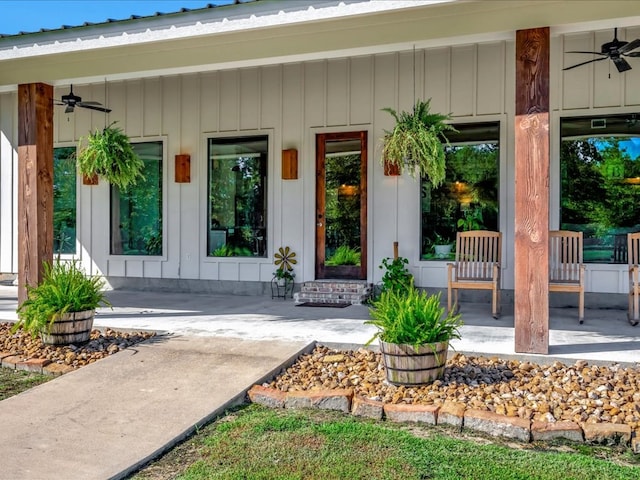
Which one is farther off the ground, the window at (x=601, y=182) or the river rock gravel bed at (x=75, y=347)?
the window at (x=601, y=182)

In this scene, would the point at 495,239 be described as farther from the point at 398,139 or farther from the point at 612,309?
the point at 398,139

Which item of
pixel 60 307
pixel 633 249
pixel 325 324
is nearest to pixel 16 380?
pixel 60 307

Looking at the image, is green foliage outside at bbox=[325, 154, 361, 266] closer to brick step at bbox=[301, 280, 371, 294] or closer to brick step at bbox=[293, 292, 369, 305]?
brick step at bbox=[301, 280, 371, 294]

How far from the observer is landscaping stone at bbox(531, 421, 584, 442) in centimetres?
279

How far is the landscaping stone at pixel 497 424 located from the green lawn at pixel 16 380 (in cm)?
292

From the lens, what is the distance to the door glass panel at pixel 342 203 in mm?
7137

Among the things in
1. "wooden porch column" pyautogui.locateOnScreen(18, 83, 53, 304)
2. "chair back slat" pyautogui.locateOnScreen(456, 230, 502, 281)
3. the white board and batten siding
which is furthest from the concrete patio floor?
the white board and batten siding

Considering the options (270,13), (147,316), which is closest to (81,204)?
(147,316)

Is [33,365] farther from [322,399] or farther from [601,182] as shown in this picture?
[601,182]

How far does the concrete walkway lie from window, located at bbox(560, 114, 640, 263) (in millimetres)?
854

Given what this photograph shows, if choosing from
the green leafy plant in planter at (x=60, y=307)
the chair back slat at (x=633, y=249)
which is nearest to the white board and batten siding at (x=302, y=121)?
the chair back slat at (x=633, y=249)

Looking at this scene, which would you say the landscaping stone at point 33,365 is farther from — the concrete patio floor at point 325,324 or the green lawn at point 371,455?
the green lawn at point 371,455

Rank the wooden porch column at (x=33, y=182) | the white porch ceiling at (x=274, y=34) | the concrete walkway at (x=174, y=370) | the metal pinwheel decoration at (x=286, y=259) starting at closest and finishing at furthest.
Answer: the concrete walkway at (x=174, y=370) → the white porch ceiling at (x=274, y=34) → the wooden porch column at (x=33, y=182) → the metal pinwheel decoration at (x=286, y=259)

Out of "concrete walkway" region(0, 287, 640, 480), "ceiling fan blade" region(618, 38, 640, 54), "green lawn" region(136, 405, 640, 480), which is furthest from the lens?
"ceiling fan blade" region(618, 38, 640, 54)
